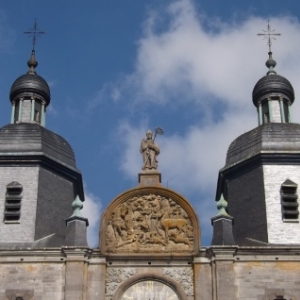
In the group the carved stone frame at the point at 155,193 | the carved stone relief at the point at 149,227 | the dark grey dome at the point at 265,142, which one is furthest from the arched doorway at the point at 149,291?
the dark grey dome at the point at 265,142

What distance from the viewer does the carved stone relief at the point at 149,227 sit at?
3070cm

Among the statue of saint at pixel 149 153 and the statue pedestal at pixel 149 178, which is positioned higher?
the statue of saint at pixel 149 153

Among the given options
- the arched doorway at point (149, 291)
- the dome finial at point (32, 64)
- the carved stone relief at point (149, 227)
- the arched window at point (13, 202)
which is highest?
the dome finial at point (32, 64)

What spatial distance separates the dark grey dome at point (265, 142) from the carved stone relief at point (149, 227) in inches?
151

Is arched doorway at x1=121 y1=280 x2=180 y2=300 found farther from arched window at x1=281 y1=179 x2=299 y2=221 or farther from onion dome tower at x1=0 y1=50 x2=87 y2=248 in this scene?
arched window at x1=281 y1=179 x2=299 y2=221

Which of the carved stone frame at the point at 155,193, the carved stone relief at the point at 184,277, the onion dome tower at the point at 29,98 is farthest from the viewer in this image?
the onion dome tower at the point at 29,98

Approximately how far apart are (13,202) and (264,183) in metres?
8.25

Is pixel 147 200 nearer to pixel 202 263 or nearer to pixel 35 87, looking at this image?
pixel 202 263

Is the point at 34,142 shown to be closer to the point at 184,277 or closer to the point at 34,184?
the point at 34,184

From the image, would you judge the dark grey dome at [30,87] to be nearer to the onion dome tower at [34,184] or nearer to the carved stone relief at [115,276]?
the onion dome tower at [34,184]

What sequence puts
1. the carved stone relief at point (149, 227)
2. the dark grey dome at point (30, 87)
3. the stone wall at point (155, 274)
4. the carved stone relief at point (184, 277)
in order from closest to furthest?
1. the stone wall at point (155, 274)
2. the carved stone relief at point (184, 277)
3. the carved stone relief at point (149, 227)
4. the dark grey dome at point (30, 87)

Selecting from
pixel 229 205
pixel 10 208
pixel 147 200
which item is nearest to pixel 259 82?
pixel 229 205

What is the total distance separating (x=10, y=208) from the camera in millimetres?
32438

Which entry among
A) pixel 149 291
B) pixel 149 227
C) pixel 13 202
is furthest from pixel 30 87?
pixel 149 291
